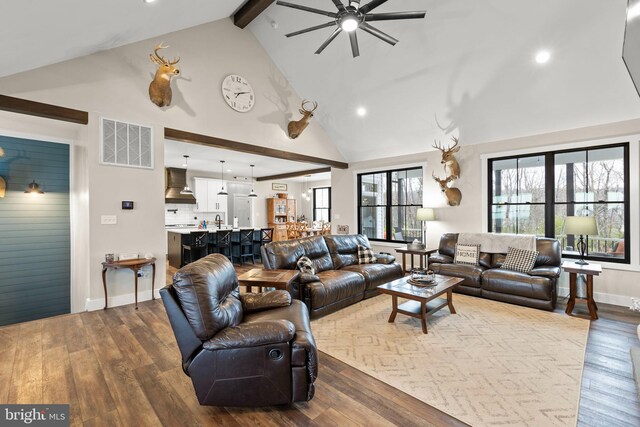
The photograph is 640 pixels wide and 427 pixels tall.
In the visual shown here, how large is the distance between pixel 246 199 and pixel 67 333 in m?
7.68

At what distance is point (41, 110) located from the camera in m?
3.44

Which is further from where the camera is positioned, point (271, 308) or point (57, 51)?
point (57, 51)

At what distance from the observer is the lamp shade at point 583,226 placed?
3.71 meters

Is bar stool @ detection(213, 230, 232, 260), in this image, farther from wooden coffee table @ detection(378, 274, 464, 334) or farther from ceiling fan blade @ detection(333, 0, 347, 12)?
ceiling fan blade @ detection(333, 0, 347, 12)

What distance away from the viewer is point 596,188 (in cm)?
451

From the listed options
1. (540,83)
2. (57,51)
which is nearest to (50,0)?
(57,51)

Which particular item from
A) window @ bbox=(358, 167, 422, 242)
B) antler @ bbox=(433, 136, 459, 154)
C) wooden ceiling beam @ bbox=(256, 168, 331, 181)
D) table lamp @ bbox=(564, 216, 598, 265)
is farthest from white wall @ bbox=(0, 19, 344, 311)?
table lamp @ bbox=(564, 216, 598, 265)

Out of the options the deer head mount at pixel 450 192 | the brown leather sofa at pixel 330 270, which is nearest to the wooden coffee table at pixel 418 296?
the brown leather sofa at pixel 330 270

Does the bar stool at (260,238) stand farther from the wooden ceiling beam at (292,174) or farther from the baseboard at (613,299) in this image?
the baseboard at (613,299)

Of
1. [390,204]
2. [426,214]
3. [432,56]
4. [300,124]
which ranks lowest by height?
[426,214]

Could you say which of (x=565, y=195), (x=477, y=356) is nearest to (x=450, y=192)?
(x=565, y=195)

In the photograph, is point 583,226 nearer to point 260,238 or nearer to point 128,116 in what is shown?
point 128,116

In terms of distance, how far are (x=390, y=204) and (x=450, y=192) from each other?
1.62m

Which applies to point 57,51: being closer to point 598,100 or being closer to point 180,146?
point 180,146
